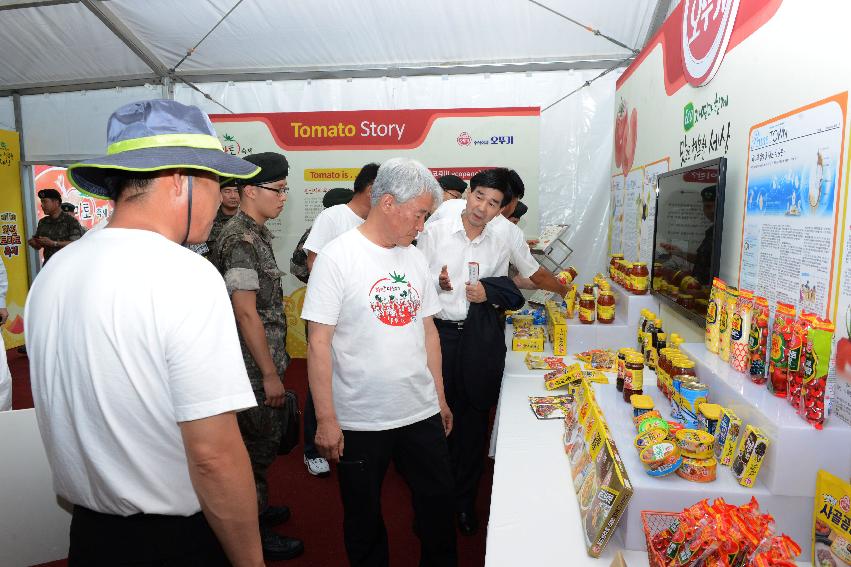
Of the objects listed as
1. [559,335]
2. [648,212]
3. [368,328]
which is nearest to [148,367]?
[368,328]

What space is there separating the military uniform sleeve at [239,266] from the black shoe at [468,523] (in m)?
1.45

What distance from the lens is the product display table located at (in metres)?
1.23

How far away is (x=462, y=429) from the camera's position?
8.21 feet

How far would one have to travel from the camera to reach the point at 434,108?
5.08 metres

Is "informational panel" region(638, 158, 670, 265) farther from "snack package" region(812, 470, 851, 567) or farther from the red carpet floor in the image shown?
"snack package" region(812, 470, 851, 567)

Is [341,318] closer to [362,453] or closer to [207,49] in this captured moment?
[362,453]

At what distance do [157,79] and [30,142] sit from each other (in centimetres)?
177

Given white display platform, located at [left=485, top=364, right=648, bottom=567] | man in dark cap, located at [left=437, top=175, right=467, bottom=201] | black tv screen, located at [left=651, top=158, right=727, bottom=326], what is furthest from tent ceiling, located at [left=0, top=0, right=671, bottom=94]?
white display platform, located at [left=485, top=364, right=648, bottom=567]

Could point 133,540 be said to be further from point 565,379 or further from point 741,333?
point 565,379

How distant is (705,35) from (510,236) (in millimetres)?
1238

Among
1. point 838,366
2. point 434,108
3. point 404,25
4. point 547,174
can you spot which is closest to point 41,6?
point 404,25

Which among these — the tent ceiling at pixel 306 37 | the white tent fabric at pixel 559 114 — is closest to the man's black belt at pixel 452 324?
the white tent fabric at pixel 559 114

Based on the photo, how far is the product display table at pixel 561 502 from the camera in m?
1.23

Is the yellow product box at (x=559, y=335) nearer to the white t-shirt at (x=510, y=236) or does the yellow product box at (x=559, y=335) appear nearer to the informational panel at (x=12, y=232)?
the white t-shirt at (x=510, y=236)
